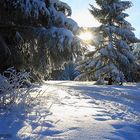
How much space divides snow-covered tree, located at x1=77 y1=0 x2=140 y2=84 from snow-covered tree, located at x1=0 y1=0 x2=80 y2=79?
16.7 metres

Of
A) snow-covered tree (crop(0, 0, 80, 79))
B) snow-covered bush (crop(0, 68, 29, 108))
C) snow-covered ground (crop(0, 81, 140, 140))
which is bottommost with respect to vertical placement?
snow-covered ground (crop(0, 81, 140, 140))

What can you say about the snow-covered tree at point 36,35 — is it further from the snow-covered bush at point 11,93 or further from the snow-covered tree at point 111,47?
the snow-covered tree at point 111,47

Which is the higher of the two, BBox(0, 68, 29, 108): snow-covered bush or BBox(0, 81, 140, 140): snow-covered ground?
BBox(0, 68, 29, 108): snow-covered bush

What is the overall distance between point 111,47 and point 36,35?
17.8 meters

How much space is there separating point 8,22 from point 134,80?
20.8 meters

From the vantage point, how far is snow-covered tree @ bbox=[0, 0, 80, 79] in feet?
30.2

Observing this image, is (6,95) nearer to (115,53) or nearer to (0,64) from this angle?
(0,64)

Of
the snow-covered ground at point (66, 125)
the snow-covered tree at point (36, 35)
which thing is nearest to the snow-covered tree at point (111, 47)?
the snow-covered tree at point (36, 35)

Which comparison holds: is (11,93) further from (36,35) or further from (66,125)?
(36,35)

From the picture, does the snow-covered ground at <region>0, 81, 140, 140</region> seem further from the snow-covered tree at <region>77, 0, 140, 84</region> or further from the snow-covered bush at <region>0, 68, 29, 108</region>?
the snow-covered tree at <region>77, 0, 140, 84</region>

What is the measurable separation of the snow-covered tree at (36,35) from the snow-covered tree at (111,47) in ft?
54.9

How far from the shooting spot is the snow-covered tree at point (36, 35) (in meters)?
9.20

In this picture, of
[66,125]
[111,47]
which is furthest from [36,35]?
[111,47]

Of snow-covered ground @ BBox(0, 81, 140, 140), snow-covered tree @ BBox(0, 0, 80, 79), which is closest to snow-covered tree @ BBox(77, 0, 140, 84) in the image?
snow-covered tree @ BBox(0, 0, 80, 79)
